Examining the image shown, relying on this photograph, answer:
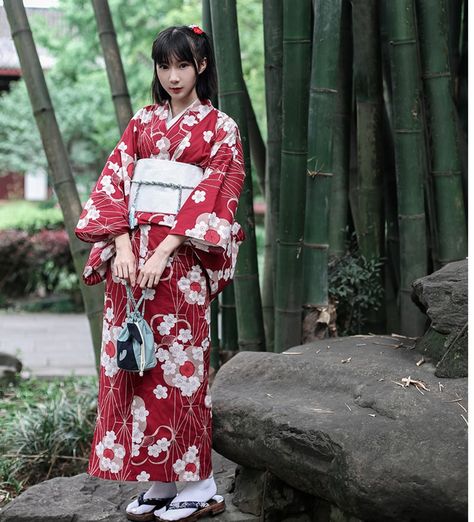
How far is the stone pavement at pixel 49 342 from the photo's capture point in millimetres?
6375

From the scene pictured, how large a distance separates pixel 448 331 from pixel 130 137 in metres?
1.15

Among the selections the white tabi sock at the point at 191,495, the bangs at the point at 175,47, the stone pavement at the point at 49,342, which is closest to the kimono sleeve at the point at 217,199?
the bangs at the point at 175,47

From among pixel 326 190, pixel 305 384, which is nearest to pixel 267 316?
pixel 326 190

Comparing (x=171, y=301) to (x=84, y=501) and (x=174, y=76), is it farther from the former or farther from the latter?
(x=84, y=501)

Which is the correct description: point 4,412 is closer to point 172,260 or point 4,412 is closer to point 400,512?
point 172,260

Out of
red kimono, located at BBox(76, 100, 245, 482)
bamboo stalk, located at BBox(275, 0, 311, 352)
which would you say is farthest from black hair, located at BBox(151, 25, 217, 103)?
bamboo stalk, located at BBox(275, 0, 311, 352)

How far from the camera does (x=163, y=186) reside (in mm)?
2744

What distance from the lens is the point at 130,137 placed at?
2.86 meters

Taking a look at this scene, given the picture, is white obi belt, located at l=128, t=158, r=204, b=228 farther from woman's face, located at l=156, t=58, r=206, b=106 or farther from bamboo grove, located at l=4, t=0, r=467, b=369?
bamboo grove, located at l=4, t=0, r=467, b=369

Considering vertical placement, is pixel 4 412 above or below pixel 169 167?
below

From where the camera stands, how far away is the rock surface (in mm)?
2857

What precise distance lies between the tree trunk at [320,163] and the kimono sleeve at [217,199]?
62cm

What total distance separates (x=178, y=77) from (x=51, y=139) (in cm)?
133

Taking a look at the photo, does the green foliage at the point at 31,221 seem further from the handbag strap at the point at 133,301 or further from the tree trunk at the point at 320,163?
the handbag strap at the point at 133,301
